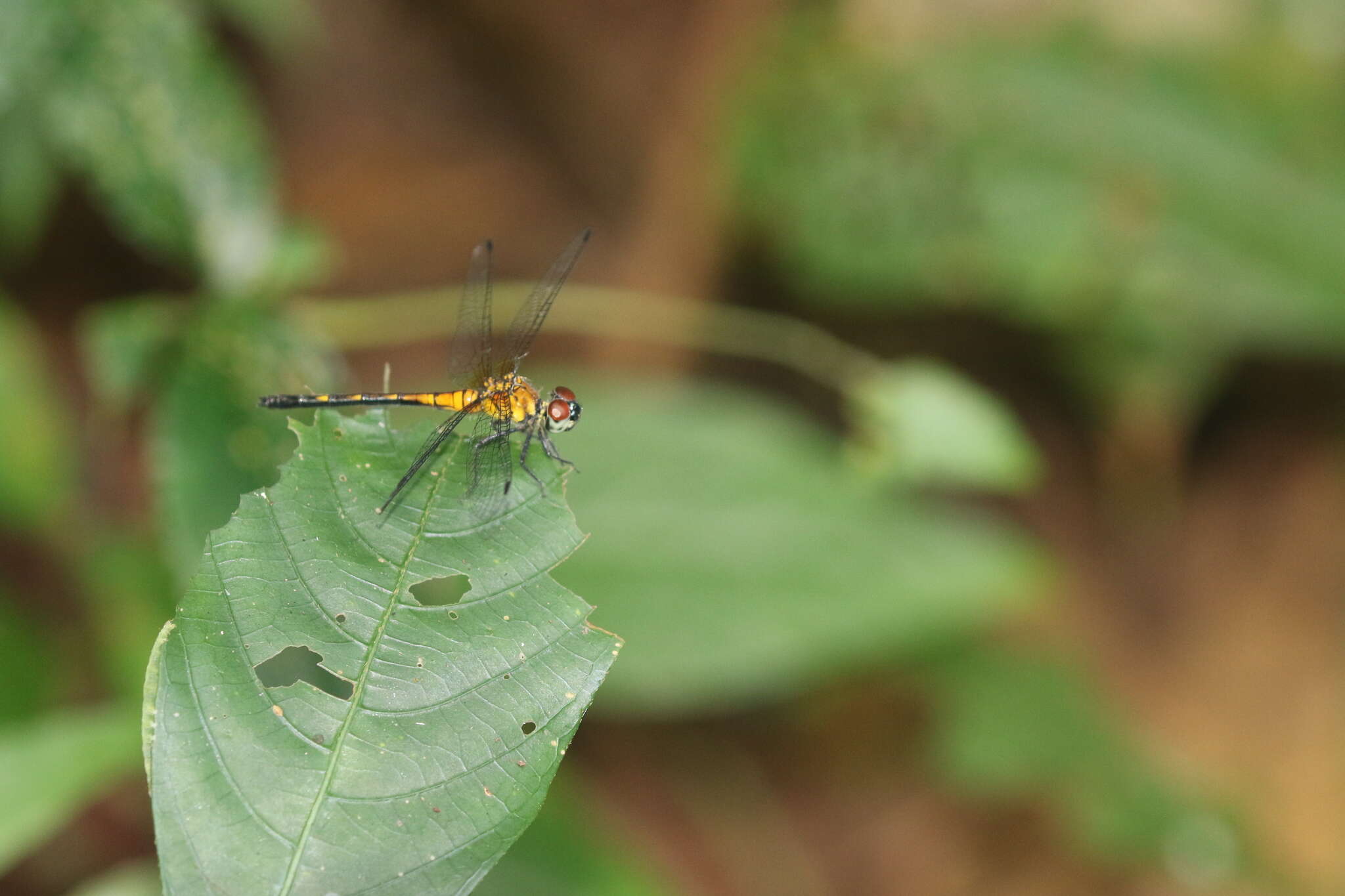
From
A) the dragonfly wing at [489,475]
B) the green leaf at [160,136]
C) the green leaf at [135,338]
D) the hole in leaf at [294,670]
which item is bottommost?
the hole in leaf at [294,670]

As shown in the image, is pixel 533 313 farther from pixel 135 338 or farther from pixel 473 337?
pixel 135 338

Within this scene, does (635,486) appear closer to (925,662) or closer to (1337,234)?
(925,662)

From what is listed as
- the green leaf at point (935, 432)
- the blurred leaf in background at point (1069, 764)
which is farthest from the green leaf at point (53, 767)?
the blurred leaf in background at point (1069, 764)

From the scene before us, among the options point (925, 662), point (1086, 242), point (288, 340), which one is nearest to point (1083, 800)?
point (925, 662)

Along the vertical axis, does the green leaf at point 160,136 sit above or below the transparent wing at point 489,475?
above

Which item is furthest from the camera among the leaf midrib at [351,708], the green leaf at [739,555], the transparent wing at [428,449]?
the green leaf at [739,555]

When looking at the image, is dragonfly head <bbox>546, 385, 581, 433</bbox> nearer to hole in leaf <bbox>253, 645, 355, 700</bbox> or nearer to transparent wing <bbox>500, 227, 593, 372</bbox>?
transparent wing <bbox>500, 227, 593, 372</bbox>

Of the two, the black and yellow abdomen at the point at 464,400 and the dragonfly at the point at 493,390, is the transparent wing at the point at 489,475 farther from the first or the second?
the black and yellow abdomen at the point at 464,400
